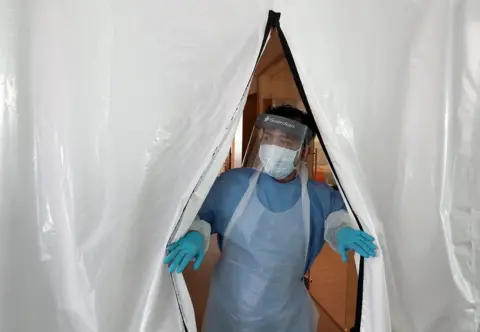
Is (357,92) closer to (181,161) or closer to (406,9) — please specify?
(406,9)

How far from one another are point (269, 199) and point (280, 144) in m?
0.16

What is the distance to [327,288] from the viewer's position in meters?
2.37

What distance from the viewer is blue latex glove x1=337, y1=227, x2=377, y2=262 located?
3.33 feet

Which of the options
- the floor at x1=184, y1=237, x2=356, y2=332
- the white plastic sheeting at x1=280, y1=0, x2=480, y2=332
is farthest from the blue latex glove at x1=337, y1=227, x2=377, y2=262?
the floor at x1=184, y1=237, x2=356, y2=332

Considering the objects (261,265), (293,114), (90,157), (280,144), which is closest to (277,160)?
(280,144)

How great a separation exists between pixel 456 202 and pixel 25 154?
100 centimetres

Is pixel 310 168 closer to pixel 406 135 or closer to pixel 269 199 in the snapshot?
pixel 269 199

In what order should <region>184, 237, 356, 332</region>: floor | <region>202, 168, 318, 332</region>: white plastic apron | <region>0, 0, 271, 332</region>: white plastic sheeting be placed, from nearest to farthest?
<region>0, 0, 271, 332</region>: white plastic sheeting
<region>202, 168, 318, 332</region>: white plastic apron
<region>184, 237, 356, 332</region>: floor

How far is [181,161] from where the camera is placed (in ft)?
3.19

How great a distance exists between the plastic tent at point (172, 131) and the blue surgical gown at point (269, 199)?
283mm

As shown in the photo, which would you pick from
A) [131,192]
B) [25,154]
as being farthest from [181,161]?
[25,154]

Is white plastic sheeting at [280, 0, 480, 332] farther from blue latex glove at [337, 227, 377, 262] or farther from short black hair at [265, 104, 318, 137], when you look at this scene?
short black hair at [265, 104, 318, 137]

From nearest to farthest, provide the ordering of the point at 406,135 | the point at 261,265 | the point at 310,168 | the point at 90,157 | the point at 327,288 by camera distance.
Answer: the point at 90,157 → the point at 406,135 → the point at 261,265 → the point at 310,168 → the point at 327,288

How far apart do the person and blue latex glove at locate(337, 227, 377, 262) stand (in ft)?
0.46
